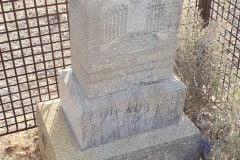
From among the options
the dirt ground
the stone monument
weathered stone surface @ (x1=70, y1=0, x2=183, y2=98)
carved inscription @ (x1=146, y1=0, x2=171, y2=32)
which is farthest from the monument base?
carved inscription @ (x1=146, y1=0, x2=171, y2=32)

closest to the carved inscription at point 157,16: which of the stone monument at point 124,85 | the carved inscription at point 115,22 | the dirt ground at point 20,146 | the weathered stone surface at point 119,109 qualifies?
the stone monument at point 124,85

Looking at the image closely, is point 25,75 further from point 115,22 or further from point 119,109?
point 115,22

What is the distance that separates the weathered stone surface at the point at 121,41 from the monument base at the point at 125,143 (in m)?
0.37

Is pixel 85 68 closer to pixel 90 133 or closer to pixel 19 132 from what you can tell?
pixel 90 133

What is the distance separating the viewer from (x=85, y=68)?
2904 millimetres

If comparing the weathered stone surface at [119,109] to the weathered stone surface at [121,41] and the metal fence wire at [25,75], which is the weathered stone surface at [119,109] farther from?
the metal fence wire at [25,75]

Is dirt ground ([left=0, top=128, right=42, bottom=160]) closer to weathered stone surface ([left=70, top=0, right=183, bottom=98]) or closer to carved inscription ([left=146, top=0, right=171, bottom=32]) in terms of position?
weathered stone surface ([left=70, top=0, right=183, bottom=98])

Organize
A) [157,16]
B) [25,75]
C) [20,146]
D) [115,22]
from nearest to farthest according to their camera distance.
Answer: [115,22]
[157,16]
[20,146]
[25,75]

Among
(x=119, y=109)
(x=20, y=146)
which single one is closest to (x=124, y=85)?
(x=119, y=109)

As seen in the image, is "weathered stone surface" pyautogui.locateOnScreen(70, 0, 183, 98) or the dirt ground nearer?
"weathered stone surface" pyautogui.locateOnScreen(70, 0, 183, 98)

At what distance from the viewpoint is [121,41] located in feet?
9.39

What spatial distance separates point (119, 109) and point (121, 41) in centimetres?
46

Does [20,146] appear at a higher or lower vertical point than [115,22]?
lower

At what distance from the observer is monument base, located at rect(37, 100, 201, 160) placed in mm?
3076
